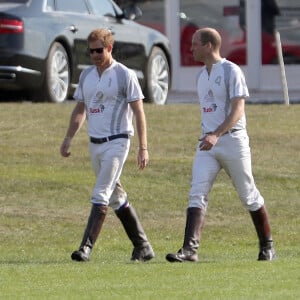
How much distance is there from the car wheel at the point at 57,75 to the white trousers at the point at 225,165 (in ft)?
24.8

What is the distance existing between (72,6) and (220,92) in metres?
8.96

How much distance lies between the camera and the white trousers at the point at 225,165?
34.8 ft

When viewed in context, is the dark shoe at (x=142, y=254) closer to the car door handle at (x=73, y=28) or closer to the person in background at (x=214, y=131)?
the person in background at (x=214, y=131)

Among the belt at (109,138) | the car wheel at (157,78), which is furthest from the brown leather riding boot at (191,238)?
the car wheel at (157,78)

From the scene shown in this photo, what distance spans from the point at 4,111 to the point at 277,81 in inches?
386

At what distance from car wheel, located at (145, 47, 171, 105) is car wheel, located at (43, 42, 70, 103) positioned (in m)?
1.56

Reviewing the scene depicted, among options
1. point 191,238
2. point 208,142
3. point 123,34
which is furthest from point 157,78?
point 208,142

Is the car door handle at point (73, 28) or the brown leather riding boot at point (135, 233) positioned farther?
the car door handle at point (73, 28)

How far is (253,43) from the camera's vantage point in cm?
Result: 2680

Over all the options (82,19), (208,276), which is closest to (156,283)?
(208,276)

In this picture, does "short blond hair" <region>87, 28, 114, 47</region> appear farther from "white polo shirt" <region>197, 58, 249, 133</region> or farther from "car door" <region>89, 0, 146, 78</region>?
"car door" <region>89, 0, 146, 78</region>

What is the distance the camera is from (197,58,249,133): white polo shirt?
415 inches

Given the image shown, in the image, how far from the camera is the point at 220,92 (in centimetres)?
1058

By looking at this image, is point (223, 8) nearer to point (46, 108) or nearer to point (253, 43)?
point (253, 43)
